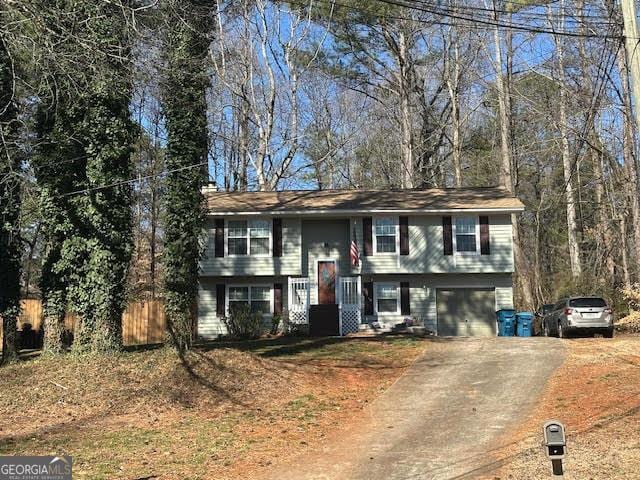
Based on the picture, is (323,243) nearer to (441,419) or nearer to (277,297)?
(277,297)

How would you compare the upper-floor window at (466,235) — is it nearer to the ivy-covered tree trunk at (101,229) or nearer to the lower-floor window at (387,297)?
the lower-floor window at (387,297)

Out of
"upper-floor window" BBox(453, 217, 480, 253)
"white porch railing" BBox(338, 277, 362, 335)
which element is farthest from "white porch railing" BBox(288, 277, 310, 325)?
"upper-floor window" BBox(453, 217, 480, 253)

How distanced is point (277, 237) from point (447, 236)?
22.1 feet

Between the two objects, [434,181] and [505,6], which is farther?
A: [434,181]

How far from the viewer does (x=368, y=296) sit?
25.7 metres

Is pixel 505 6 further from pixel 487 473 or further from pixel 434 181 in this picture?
pixel 487 473

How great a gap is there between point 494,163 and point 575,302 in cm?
1822

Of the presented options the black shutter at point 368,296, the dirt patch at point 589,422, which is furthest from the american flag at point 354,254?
the dirt patch at point 589,422

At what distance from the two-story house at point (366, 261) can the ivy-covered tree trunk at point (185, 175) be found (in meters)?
9.65

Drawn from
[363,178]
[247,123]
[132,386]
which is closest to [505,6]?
[247,123]

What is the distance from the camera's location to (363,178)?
4019cm

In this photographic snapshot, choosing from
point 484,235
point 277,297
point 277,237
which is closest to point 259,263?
point 277,237

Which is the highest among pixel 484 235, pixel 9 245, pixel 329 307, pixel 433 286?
pixel 484 235

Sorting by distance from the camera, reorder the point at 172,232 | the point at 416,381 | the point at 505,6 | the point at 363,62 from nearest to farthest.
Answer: the point at 416,381 → the point at 172,232 → the point at 505,6 → the point at 363,62
